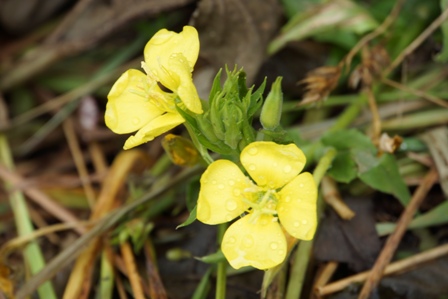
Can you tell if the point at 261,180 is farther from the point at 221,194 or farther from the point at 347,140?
the point at 347,140

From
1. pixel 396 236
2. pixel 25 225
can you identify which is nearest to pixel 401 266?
pixel 396 236

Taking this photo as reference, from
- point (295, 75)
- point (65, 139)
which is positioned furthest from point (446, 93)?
point (65, 139)

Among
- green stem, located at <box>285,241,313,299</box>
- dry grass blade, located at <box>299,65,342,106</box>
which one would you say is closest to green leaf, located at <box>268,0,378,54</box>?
dry grass blade, located at <box>299,65,342,106</box>

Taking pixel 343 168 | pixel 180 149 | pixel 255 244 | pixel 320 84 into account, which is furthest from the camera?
pixel 320 84

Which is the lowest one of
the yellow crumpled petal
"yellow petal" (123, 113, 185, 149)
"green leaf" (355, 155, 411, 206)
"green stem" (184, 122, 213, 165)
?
"green leaf" (355, 155, 411, 206)

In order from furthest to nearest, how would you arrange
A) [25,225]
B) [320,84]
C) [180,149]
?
[25,225], [320,84], [180,149]

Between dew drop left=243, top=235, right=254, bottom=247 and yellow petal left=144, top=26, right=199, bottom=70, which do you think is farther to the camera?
yellow petal left=144, top=26, right=199, bottom=70

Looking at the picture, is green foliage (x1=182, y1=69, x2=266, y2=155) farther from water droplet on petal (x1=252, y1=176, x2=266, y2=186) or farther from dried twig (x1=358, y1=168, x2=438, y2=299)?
dried twig (x1=358, y1=168, x2=438, y2=299)
